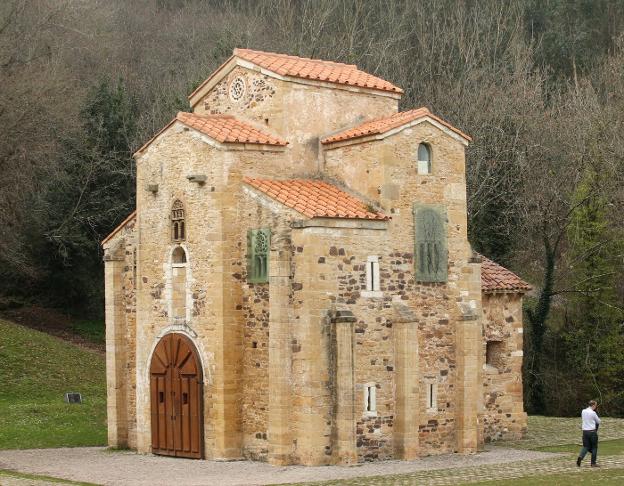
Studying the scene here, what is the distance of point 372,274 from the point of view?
24.8 m

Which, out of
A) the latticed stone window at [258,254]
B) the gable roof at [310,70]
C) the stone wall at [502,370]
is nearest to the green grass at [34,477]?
the latticed stone window at [258,254]

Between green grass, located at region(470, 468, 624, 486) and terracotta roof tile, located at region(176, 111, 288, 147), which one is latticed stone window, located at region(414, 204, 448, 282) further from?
green grass, located at region(470, 468, 624, 486)

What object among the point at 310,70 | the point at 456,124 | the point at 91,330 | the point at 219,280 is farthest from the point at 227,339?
the point at 91,330

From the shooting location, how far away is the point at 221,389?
2486 centimetres

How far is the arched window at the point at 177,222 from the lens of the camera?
26266 millimetres

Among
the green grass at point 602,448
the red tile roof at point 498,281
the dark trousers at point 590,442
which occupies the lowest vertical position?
the green grass at point 602,448

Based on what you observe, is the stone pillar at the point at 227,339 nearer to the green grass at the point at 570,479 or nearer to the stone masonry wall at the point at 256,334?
the stone masonry wall at the point at 256,334

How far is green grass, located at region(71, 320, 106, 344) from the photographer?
4696 centimetres

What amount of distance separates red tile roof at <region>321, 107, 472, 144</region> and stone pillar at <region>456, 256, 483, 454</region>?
4284 mm

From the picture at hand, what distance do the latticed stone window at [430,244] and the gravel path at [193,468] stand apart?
4.10 metres

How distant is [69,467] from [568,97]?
3300 cm

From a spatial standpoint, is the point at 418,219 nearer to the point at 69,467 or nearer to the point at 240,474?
the point at 240,474

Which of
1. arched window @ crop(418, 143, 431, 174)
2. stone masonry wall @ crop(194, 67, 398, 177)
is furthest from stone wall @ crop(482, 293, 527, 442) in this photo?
stone masonry wall @ crop(194, 67, 398, 177)

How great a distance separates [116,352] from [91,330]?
1966 centimetres
